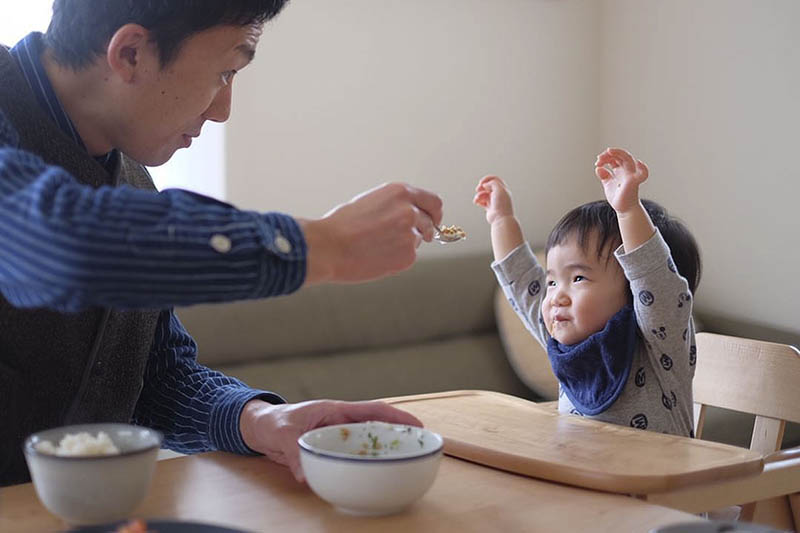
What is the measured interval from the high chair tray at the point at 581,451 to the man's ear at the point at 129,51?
566 mm

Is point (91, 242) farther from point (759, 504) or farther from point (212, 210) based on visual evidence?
point (759, 504)

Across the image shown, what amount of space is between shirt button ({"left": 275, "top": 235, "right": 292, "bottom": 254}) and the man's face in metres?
0.39

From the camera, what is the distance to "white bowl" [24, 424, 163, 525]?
2.64 ft

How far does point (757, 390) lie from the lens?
169 cm

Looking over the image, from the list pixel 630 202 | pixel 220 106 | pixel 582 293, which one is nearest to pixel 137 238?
pixel 220 106

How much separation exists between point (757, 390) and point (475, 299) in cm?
148

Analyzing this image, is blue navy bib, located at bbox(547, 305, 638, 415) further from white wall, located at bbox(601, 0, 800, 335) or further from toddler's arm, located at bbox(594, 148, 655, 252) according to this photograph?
white wall, located at bbox(601, 0, 800, 335)

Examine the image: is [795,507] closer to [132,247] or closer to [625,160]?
[625,160]

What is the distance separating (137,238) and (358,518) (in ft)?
1.08

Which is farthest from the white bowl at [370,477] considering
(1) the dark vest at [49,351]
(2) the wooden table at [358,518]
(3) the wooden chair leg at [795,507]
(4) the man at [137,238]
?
(3) the wooden chair leg at [795,507]

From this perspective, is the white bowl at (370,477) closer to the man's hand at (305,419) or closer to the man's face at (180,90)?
the man's hand at (305,419)

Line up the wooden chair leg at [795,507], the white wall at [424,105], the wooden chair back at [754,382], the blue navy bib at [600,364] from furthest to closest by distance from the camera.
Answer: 1. the white wall at [424,105]
2. the wooden chair back at [754,382]
3. the blue navy bib at [600,364]
4. the wooden chair leg at [795,507]

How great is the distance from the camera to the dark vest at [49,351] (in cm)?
113

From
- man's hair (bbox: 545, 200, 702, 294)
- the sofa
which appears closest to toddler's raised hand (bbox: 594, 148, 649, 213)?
man's hair (bbox: 545, 200, 702, 294)
